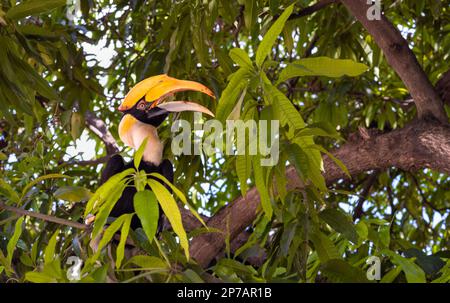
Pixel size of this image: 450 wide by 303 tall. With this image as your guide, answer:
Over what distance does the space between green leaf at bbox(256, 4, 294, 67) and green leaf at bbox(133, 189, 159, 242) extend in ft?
1.48

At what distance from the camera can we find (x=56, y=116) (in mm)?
3391

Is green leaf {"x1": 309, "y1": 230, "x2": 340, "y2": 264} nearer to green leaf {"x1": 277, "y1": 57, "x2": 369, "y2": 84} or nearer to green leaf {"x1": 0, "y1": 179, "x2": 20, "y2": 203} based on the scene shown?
green leaf {"x1": 277, "y1": 57, "x2": 369, "y2": 84}

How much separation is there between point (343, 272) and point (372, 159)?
116 centimetres

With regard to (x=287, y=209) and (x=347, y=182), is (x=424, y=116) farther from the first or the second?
(x=347, y=182)

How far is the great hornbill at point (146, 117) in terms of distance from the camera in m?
2.70

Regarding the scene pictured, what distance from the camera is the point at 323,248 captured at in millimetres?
2078

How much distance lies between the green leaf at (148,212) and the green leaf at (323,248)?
0.52 metres

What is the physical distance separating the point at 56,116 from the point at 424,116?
1562mm

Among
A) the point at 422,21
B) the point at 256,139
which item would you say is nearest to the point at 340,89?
the point at 422,21

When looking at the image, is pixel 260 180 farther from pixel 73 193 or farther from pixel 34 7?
pixel 34 7

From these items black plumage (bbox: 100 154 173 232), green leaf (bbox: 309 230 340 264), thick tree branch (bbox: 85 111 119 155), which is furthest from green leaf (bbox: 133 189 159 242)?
thick tree branch (bbox: 85 111 119 155)

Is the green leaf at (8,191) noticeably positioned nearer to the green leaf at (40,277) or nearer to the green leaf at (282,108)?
the green leaf at (40,277)

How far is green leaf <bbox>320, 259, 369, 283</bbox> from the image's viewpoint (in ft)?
6.05

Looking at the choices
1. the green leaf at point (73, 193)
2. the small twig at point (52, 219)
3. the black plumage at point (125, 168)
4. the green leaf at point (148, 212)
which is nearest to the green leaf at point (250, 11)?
the black plumage at point (125, 168)
